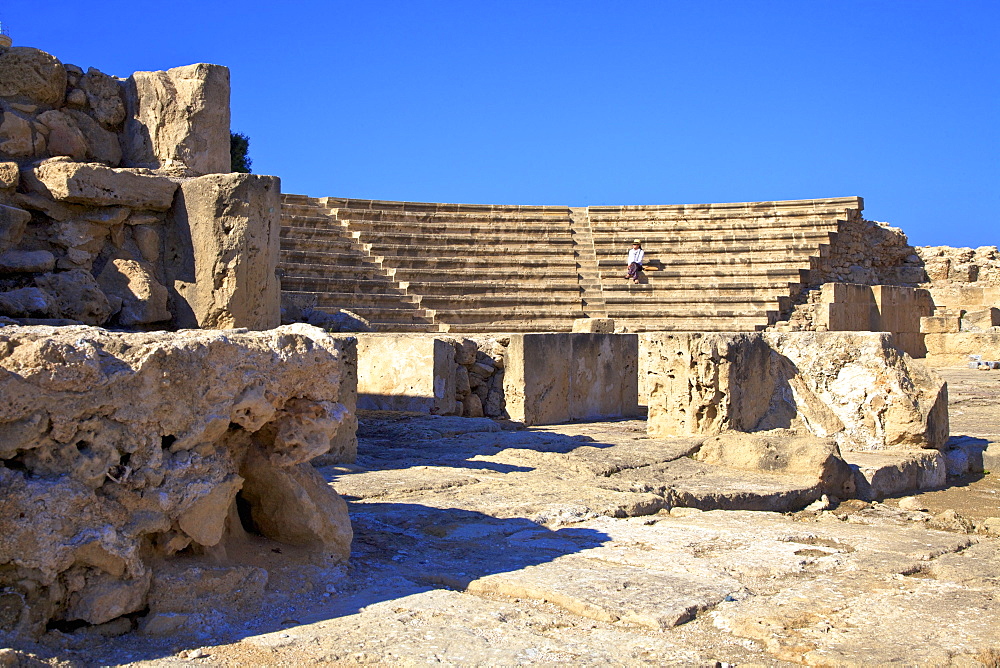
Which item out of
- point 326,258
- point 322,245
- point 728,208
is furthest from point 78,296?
point 728,208

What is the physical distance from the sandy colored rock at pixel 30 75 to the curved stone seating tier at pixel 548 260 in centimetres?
757

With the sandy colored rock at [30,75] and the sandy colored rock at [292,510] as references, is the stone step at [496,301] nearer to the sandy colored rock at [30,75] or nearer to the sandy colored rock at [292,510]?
the sandy colored rock at [30,75]

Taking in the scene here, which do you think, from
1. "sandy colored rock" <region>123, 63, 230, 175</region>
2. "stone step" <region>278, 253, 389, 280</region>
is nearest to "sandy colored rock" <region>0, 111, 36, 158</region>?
"sandy colored rock" <region>123, 63, 230, 175</region>

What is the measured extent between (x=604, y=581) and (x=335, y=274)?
456 inches

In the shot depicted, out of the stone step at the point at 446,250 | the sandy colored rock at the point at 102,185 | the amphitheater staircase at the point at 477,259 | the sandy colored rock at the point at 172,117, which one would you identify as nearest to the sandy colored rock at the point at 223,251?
the sandy colored rock at the point at 102,185

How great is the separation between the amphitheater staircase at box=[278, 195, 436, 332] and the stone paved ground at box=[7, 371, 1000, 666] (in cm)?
812

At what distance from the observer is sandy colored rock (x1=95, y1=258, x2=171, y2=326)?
507 centimetres

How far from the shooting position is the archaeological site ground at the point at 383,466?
8.32 feet

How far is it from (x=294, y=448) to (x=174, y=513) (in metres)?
0.55

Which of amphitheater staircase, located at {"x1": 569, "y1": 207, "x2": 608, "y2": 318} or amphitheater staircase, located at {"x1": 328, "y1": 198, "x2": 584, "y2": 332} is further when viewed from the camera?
amphitheater staircase, located at {"x1": 569, "y1": 207, "x2": 608, "y2": 318}

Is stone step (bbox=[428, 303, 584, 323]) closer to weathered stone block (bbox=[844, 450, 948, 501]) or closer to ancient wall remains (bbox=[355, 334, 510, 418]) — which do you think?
ancient wall remains (bbox=[355, 334, 510, 418])

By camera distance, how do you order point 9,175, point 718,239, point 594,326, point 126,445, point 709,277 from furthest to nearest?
point 718,239 < point 709,277 < point 594,326 < point 9,175 < point 126,445

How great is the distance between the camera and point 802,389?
6.56 m

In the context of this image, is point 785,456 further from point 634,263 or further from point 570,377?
point 634,263
